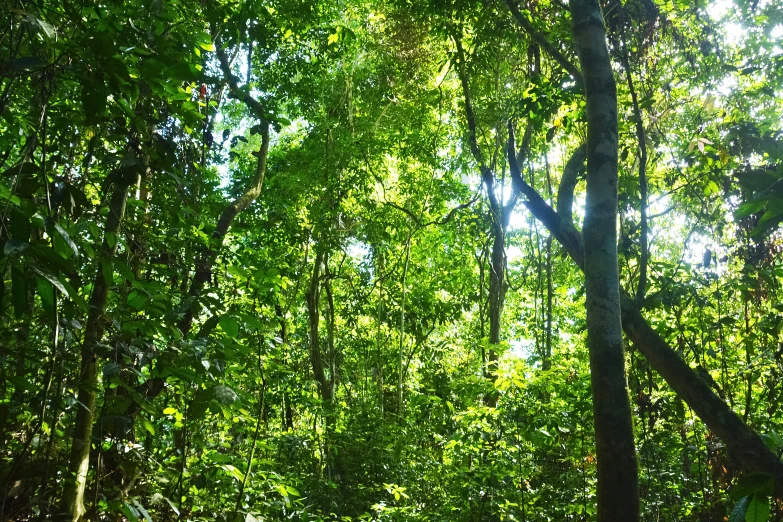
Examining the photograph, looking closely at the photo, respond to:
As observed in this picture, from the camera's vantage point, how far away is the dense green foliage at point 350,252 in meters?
1.84

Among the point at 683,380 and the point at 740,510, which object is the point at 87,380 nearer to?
the point at 740,510

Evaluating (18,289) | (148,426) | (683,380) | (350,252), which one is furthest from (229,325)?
(350,252)

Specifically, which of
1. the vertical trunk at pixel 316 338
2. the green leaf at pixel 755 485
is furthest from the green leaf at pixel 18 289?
the vertical trunk at pixel 316 338

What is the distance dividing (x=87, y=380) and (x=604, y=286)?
2.22 m

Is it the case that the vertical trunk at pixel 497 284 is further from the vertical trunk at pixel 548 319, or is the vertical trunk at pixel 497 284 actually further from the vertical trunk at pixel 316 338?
the vertical trunk at pixel 316 338

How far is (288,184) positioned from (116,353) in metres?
6.21

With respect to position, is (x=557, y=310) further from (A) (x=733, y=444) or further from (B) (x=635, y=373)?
(A) (x=733, y=444)

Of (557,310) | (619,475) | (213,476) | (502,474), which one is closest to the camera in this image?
(619,475)

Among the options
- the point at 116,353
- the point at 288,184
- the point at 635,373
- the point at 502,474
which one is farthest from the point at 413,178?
the point at 116,353

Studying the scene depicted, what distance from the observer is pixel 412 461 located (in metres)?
5.98

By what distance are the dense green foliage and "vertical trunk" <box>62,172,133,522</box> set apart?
0.03 m

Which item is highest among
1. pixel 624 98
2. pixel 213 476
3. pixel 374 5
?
pixel 374 5

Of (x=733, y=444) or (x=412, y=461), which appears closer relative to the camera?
(x=733, y=444)

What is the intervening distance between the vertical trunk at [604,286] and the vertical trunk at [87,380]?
2.04 metres
